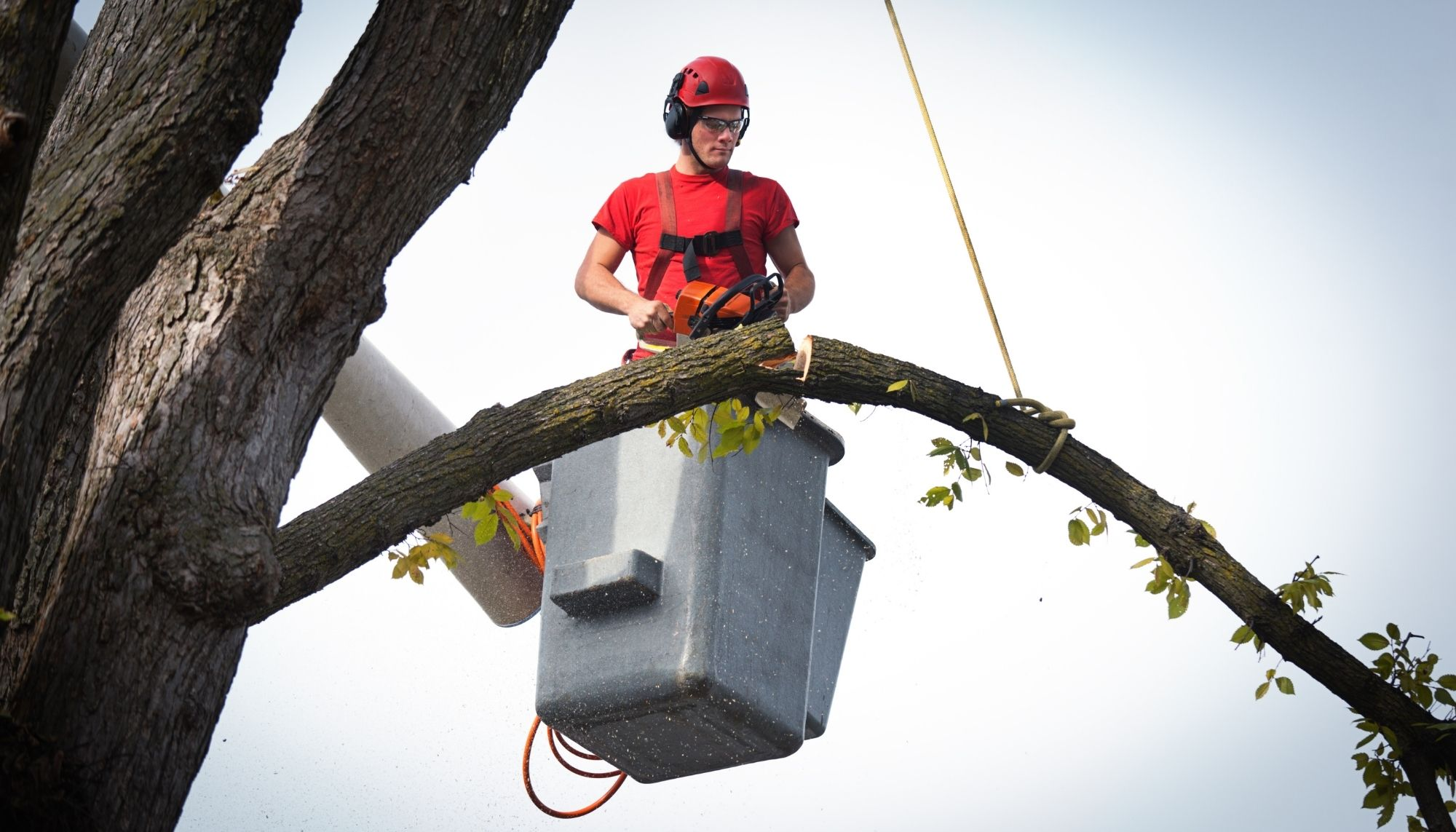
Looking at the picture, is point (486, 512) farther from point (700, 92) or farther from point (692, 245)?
point (700, 92)

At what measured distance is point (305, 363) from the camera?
2547 millimetres

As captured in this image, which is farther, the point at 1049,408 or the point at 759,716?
the point at 759,716

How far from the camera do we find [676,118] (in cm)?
461

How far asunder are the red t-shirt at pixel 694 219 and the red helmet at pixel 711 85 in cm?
21

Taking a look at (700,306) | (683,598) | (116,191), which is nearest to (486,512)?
(683,598)

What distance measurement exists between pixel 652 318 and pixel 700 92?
0.85m

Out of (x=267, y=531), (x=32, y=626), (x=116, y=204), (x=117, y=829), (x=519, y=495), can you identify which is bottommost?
(x=117, y=829)

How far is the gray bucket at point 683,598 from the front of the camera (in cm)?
380

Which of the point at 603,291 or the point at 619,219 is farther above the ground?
the point at 619,219

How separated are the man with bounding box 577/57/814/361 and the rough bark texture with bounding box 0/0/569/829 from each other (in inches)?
68.1

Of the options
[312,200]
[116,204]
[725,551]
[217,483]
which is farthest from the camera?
[725,551]

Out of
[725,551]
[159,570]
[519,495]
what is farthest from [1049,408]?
[519,495]

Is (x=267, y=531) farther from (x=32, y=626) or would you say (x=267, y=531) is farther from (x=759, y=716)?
(x=759, y=716)

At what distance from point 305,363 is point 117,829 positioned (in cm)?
75
